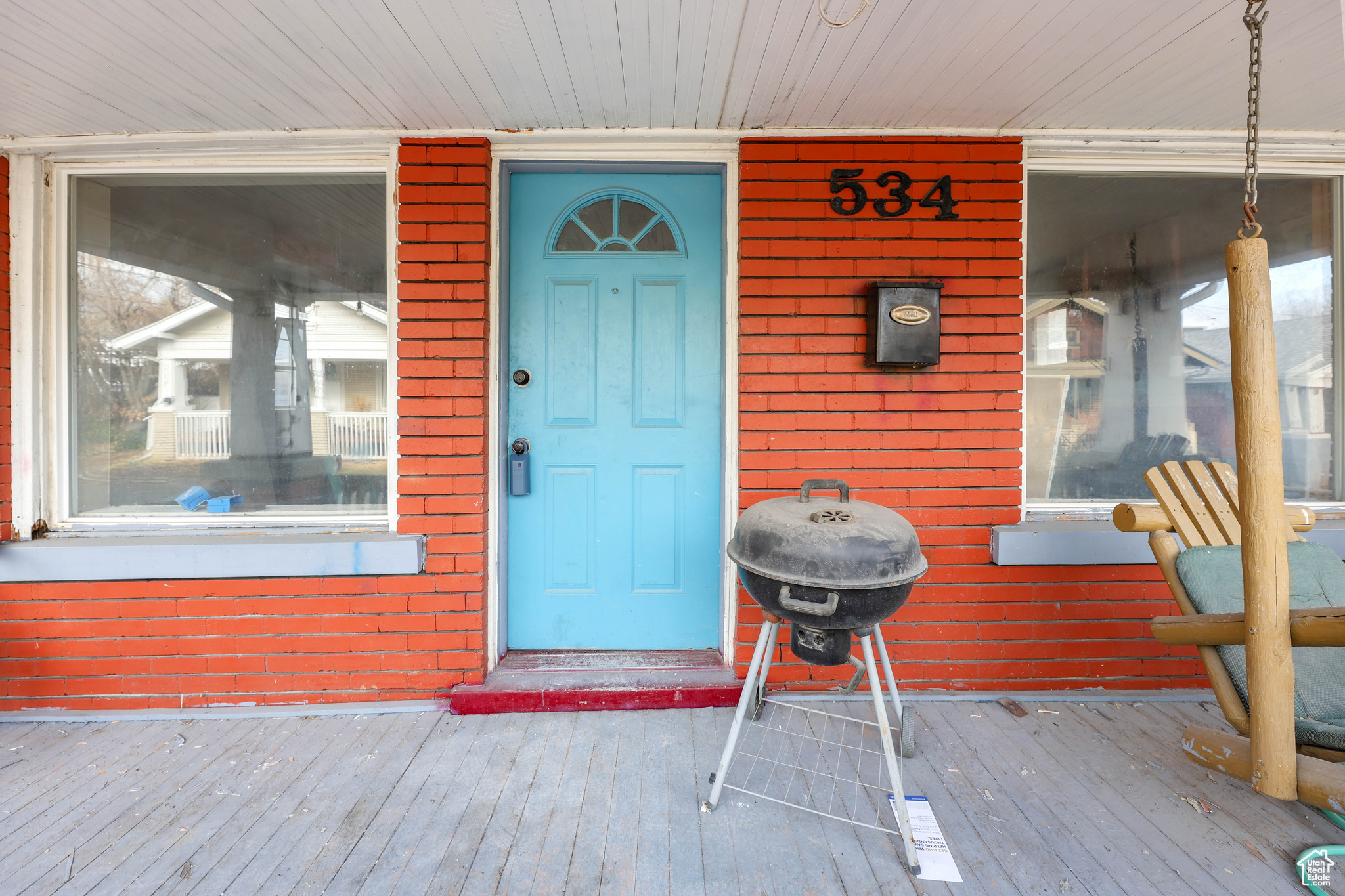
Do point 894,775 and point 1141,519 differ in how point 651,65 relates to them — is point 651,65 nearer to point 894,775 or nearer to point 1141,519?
point 1141,519

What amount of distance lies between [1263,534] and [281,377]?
13.2ft

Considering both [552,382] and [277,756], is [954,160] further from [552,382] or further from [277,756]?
[277,756]

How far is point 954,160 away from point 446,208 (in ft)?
8.08

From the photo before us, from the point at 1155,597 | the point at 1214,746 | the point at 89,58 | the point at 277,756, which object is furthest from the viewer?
the point at 1155,597

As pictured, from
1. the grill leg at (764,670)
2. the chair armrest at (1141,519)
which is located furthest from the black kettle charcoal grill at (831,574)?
the chair armrest at (1141,519)

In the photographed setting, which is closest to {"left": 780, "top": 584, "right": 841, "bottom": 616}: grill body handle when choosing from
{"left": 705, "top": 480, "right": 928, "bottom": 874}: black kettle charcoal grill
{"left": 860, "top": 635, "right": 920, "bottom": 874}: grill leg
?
{"left": 705, "top": 480, "right": 928, "bottom": 874}: black kettle charcoal grill

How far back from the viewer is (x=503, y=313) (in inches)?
112

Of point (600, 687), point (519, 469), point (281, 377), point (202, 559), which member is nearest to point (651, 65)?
point (519, 469)

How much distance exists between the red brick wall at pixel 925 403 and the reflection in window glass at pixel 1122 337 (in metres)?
0.34

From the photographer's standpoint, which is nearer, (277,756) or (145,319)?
(277,756)

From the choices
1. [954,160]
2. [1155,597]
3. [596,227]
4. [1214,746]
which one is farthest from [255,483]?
[1155,597]

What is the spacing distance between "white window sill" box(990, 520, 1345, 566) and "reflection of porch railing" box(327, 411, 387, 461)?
3115mm

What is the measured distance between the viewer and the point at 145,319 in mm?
2846

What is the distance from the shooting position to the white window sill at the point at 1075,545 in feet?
8.91
